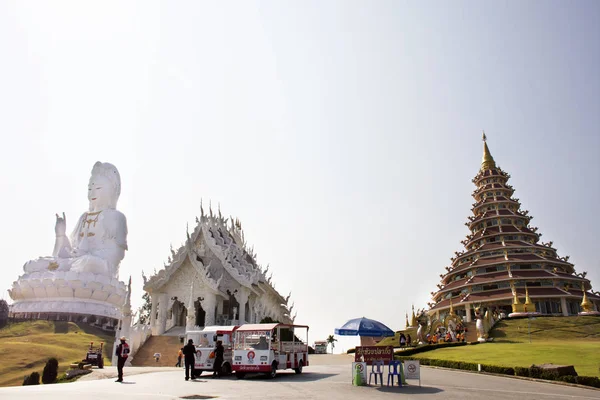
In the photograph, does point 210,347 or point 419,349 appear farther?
point 419,349

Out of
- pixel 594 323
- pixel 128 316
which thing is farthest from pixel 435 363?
pixel 594 323

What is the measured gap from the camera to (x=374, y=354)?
45.5 feet

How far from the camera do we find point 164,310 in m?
31.9

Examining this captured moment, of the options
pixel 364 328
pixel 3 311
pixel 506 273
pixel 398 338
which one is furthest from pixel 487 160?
pixel 3 311

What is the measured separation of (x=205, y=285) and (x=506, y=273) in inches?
1061

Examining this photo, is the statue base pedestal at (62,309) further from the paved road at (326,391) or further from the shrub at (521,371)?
the shrub at (521,371)

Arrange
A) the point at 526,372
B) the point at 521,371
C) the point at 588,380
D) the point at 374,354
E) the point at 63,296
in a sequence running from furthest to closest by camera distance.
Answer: the point at 63,296 < the point at 521,371 < the point at 526,372 < the point at 374,354 < the point at 588,380

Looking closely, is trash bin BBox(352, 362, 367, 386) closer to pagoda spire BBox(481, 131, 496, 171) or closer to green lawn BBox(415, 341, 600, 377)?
green lawn BBox(415, 341, 600, 377)

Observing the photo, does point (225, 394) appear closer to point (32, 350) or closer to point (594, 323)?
point (32, 350)

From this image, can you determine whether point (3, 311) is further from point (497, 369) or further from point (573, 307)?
point (573, 307)

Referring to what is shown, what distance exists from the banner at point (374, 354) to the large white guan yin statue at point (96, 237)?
3976cm

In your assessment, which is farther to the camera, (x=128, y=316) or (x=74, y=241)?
(x=74, y=241)

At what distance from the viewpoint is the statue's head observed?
173ft

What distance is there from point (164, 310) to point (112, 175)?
91.1ft
